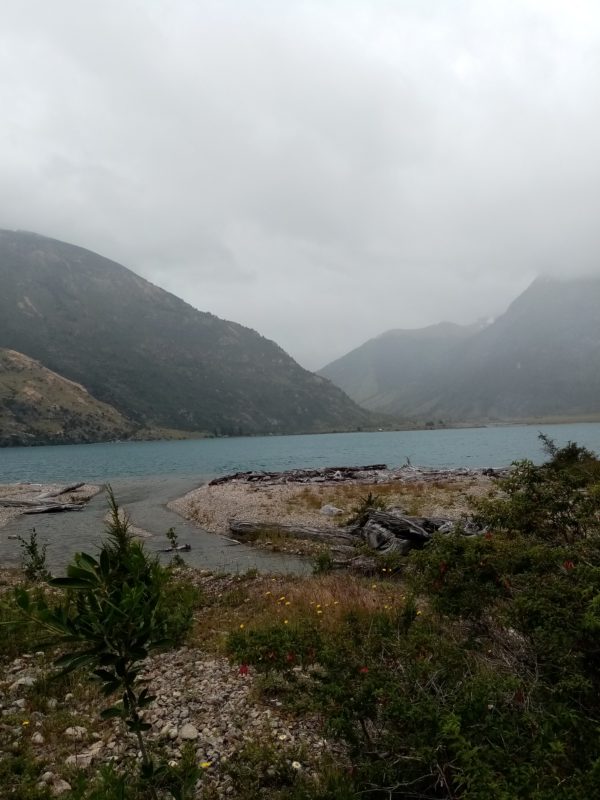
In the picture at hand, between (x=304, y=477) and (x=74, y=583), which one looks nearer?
(x=74, y=583)

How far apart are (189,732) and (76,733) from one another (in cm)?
172

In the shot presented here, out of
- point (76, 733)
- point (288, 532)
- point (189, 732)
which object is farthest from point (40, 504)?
point (189, 732)

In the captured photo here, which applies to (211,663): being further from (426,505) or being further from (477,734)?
(426,505)

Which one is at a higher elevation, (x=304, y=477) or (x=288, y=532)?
(x=288, y=532)

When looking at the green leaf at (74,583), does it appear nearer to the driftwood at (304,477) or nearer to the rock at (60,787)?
the rock at (60,787)

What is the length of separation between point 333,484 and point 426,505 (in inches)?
674

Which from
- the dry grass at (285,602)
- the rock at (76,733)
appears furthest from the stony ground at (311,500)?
the rock at (76,733)

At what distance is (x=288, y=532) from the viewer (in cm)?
2673

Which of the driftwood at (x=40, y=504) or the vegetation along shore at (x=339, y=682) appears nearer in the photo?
the vegetation along shore at (x=339, y=682)

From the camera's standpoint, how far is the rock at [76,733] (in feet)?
23.2

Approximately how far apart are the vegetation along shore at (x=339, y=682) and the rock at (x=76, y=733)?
0.02 metres

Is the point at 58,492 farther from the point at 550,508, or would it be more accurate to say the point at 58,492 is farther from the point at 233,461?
the point at 233,461

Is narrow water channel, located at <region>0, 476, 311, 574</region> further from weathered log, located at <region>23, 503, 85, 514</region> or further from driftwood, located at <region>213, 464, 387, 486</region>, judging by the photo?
driftwood, located at <region>213, 464, 387, 486</region>

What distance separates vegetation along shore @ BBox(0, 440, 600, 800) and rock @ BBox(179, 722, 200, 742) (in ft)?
0.24
